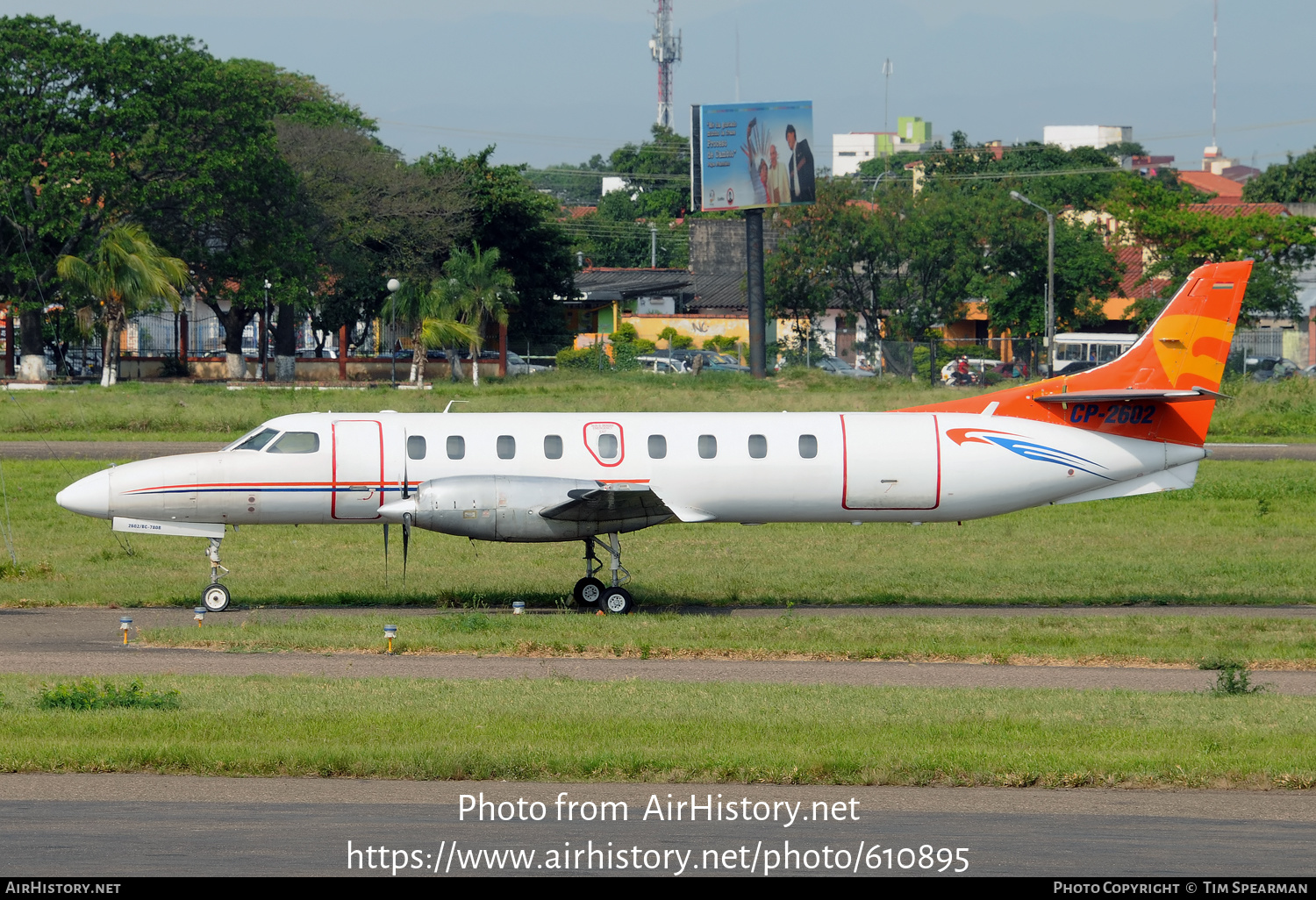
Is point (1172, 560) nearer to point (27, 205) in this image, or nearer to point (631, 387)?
point (631, 387)

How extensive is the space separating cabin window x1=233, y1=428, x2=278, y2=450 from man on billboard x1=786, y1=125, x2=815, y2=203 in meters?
49.1

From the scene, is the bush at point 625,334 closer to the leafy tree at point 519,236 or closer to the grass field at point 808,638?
the leafy tree at point 519,236

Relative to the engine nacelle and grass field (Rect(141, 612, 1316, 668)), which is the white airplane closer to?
the engine nacelle

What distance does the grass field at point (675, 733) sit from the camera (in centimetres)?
1130

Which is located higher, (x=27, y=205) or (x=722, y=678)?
(x=27, y=205)

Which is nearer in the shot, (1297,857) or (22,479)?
(1297,857)

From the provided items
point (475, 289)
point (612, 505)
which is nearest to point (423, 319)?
point (475, 289)

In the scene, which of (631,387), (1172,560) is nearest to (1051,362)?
(631,387)

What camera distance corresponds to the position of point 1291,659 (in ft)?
56.2

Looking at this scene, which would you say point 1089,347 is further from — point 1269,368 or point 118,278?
point 118,278

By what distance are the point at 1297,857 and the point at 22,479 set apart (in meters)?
31.3

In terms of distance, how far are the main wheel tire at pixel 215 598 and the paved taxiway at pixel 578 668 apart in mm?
2113

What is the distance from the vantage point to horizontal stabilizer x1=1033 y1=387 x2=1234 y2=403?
2062 centimetres

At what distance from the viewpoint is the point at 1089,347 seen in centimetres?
6875
